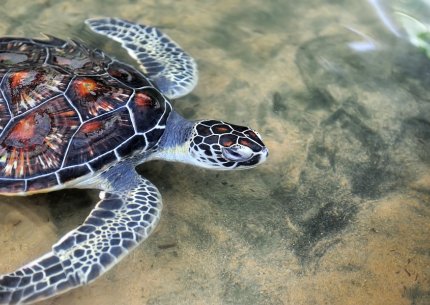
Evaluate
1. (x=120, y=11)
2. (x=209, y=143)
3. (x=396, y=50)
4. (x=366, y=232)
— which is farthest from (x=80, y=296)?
(x=396, y=50)

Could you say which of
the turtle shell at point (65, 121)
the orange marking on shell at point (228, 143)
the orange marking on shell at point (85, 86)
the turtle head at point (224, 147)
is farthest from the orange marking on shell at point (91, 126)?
the orange marking on shell at point (228, 143)

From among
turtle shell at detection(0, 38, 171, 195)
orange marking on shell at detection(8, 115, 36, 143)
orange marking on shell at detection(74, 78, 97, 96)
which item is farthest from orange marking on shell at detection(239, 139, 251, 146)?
orange marking on shell at detection(8, 115, 36, 143)

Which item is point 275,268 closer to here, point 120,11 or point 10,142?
point 10,142

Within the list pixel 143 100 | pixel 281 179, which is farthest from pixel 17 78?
pixel 281 179

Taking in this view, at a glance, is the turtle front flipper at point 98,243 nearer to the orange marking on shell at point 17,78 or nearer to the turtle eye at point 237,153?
the turtle eye at point 237,153

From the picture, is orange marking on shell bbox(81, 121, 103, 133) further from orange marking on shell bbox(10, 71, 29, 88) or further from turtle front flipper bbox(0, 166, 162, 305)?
orange marking on shell bbox(10, 71, 29, 88)

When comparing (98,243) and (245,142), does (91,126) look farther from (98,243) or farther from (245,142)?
(245,142)

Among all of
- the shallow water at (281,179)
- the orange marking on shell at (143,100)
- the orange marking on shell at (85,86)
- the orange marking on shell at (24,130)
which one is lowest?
the shallow water at (281,179)
